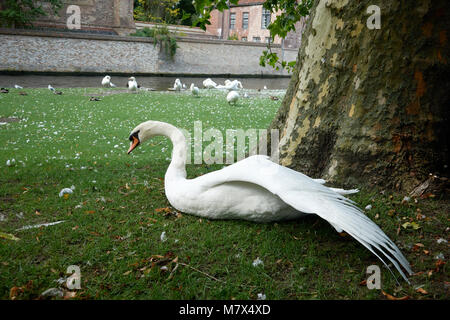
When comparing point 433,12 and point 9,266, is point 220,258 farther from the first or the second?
point 433,12

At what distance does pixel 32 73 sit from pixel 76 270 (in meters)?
31.2

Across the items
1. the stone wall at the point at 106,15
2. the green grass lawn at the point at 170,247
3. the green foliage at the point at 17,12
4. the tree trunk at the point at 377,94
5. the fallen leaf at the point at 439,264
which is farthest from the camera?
the stone wall at the point at 106,15

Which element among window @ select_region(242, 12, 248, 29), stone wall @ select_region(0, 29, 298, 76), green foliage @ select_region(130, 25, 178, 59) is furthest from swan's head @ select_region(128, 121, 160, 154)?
window @ select_region(242, 12, 248, 29)

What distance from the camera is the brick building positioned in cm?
5653

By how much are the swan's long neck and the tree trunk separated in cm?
158

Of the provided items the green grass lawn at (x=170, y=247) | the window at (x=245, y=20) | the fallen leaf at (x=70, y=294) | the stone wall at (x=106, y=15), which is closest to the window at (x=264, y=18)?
the window at (x=245, y=20)

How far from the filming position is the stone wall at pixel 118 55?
29141 mm

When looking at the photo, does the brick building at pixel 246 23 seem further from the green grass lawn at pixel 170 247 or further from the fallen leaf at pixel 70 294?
the fallen leaf at pixel 70 294

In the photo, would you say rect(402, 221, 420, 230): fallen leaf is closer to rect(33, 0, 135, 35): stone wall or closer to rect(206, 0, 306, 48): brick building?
rect(33, 0, 135, 35): stone wall

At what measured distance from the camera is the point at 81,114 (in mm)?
11594

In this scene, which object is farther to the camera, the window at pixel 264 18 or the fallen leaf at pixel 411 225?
the window at pixel 264 18
